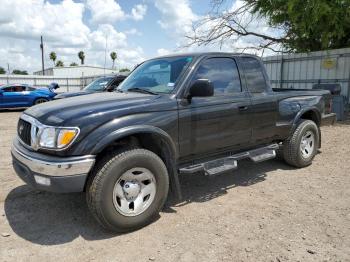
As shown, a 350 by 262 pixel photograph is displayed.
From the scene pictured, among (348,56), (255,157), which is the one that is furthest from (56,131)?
(348,56)

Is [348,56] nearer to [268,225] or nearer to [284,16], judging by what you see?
[284,16]

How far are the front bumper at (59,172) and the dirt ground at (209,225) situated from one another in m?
0.62

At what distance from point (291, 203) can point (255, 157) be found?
0.89 metres

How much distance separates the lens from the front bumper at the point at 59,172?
318 cm

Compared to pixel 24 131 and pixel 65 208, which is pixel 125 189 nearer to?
pixel 65 208

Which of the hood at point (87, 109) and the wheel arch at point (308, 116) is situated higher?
the hood at point (87, 109)

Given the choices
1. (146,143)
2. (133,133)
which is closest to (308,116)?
(146,143)

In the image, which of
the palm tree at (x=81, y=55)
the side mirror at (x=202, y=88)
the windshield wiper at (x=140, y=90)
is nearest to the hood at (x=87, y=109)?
the windshield wiper at (x=140, y=90)

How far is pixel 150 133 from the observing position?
368 cm

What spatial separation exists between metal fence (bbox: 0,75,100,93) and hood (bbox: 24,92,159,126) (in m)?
28.9

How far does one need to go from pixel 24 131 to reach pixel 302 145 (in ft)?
14.8

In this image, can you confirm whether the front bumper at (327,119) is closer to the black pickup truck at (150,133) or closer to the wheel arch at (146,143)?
the black pickup truck at (150,133)

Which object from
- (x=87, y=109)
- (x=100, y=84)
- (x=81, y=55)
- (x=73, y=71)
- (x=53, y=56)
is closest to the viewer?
(x=87, y=109)

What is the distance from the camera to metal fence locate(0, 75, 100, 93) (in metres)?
32.0
